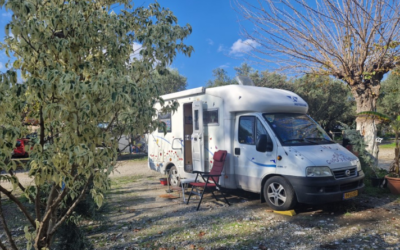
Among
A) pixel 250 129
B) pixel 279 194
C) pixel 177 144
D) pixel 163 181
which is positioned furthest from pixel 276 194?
pixel 163 181

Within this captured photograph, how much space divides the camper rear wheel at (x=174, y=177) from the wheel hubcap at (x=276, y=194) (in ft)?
10.6

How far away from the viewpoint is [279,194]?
6.13 meters

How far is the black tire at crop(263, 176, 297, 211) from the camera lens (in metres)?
5.93

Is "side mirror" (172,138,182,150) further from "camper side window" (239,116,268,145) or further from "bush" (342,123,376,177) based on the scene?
"bush" (342,123,376,177)

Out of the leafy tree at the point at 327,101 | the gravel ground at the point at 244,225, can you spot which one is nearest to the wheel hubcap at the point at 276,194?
the gravel ground at the point at 244,225

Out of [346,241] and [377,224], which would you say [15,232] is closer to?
[346,241]

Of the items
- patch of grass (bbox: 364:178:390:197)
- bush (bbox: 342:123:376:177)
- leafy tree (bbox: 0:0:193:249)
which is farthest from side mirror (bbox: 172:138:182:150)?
leafy tree (bbox: 0:0:193:249)

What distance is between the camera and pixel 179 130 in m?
8.71

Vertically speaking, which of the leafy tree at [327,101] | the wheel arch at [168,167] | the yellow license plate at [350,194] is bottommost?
the yellow license plate at [350,194]

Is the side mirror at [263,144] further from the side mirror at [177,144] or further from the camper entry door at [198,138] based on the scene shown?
the side mirror at [177,144]

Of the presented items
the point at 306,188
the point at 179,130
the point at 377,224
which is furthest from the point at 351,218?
the point at 179,130

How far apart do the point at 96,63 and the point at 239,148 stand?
468 cm

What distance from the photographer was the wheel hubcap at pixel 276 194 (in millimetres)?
6090

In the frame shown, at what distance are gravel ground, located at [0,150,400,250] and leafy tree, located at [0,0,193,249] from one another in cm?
145
